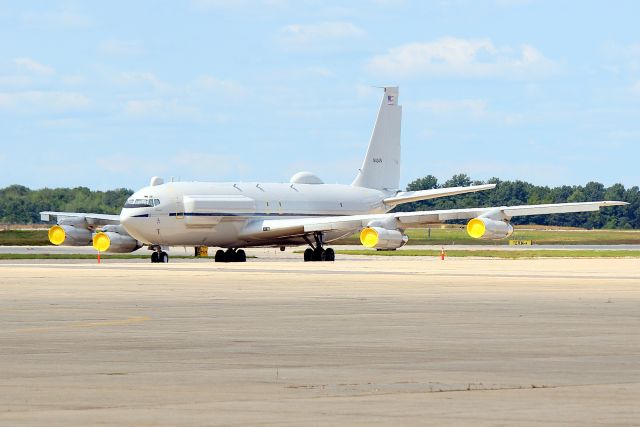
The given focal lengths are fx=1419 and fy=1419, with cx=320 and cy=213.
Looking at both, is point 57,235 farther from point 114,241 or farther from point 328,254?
point 328,254

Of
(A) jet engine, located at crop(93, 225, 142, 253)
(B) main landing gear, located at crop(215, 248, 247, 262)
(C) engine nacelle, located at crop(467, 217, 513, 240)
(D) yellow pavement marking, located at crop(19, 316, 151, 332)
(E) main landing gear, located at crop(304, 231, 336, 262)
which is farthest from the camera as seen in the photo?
(A) jet engine, located at crop(93, 225, 142, 253)

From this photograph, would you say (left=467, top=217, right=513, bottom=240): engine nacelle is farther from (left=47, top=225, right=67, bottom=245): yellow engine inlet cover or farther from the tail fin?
(left=47, top=225, right=67, bottom=245): yellow engine inlet cover

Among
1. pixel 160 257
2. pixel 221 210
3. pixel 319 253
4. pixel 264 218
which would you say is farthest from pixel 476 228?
pixel 160 257

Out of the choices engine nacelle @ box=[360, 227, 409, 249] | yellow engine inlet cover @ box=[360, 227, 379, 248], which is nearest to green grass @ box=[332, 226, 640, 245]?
engine nacelle @ box=[360, 227, 409, 249]

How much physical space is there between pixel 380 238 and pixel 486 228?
5.76m

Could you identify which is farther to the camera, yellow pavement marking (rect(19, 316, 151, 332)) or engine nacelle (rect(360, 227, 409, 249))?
engine nacelle (rect(360, 227, 409, 249))

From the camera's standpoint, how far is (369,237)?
7556cm

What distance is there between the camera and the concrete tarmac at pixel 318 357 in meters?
14.1

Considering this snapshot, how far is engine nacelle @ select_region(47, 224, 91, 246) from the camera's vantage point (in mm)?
85250

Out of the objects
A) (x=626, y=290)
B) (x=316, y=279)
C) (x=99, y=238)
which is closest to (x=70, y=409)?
(x=626, y=290)

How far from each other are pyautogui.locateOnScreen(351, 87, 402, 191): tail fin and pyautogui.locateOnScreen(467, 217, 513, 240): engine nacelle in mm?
20469

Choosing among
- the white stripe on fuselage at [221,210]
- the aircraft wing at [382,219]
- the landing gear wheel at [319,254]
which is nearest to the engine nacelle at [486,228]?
the aircraft wing at [382,219]

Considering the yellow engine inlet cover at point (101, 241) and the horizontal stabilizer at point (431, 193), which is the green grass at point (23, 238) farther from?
the horizontal stabilizer at point (431, 193)

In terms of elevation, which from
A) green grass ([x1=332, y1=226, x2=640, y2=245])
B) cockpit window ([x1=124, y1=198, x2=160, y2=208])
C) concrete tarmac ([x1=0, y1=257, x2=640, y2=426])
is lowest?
concrete tarmac ([x1=0, y1=257, x2=640, y2=426])
